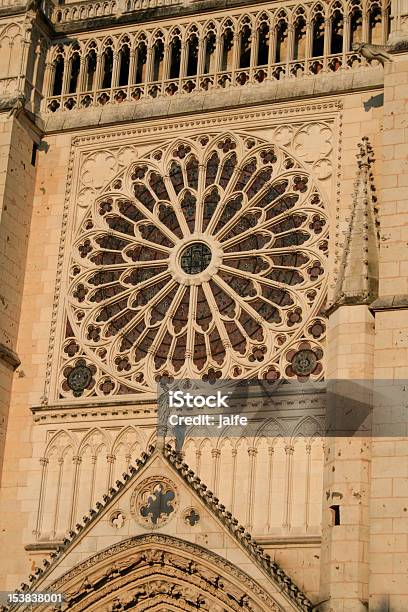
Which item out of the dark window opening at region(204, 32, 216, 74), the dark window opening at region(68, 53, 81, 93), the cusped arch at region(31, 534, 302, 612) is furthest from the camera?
the dark window opening at region(68, 53, 81, 93)

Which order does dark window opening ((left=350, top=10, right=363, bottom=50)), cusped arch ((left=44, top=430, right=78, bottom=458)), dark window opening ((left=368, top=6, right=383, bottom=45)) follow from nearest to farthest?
cusped arch ((left=44, top=430, right=78, bottom=458)), dark window opening ((left=368, top=6, right=383, bottom=45)), dark window opening ((left=350, top=10, right=363, bottom=50))

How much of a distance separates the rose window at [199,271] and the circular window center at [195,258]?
0.01 m

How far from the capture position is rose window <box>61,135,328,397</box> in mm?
19844

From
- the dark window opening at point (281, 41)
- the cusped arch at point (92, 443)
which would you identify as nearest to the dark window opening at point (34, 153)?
the dark window opening at point (281, 41)

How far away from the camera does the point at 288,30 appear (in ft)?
69.9

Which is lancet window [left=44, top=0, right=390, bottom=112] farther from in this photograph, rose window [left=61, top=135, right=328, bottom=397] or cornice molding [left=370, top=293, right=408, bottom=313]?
cornice molding [left=370, top=293, right=408, bottom=313]

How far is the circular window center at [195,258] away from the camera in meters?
20.6

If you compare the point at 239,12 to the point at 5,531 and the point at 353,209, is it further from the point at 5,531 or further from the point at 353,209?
the point at 5,531

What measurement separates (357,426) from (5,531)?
515 centimetres

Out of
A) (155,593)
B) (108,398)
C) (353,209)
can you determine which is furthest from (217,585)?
(353,209)

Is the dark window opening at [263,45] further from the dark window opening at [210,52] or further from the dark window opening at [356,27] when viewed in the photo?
the dark window opening at [356,27]

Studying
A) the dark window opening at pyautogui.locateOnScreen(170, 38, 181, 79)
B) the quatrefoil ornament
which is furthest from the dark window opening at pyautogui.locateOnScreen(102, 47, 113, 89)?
the quatrefoil ornament

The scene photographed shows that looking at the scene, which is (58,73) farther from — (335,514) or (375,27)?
(335,514)

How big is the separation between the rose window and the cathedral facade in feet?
0.11
